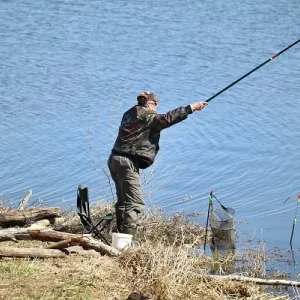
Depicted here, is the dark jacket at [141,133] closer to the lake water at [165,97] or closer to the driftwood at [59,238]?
the driftwood at [59,238]

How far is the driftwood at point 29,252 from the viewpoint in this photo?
405 inches

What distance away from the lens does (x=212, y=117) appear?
2152cm

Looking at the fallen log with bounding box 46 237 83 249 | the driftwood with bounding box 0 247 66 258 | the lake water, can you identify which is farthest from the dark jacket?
the lake water

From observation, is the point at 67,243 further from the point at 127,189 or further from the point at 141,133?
the point at 141,133

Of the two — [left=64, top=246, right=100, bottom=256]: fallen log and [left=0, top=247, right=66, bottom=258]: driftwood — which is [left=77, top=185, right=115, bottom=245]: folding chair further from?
[left=0, top=247, right=66, bottom=258]: driftwood

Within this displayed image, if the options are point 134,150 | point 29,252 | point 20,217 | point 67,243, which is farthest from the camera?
point 20,217

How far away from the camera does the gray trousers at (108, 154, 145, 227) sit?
37.9 feet

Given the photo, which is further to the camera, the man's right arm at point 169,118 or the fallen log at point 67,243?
the man's right arm at point 169,118

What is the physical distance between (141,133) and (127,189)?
1.92 ft

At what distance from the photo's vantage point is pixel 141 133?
11.5 m

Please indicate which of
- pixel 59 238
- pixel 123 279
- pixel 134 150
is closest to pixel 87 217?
pixel 59 238

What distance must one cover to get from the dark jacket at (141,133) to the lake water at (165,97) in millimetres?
2417

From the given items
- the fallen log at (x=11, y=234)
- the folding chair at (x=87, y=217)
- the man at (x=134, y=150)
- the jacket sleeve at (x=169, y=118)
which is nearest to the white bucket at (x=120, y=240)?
the folding chair at (x=87, y=217)

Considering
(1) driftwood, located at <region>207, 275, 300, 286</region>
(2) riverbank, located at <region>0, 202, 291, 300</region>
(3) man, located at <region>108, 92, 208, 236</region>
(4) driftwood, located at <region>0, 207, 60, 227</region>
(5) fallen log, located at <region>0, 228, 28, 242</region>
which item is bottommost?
(1) driftwood, located at <region>207, 275, 300, 286</region>
